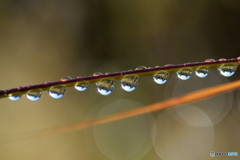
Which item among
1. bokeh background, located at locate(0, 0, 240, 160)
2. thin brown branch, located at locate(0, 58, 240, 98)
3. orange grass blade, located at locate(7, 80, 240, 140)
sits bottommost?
orange grass blade, located at locate(7, 80, 240, 140)

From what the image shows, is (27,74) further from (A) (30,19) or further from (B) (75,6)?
(B) (75,6)

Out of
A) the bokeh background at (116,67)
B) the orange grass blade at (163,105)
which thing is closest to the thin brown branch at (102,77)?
the orange grass blade at (163,105)

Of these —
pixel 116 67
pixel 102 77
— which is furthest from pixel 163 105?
pixel 116 67

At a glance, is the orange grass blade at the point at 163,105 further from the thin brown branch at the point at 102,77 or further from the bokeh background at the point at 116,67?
the bokeh background at the point at 116,67

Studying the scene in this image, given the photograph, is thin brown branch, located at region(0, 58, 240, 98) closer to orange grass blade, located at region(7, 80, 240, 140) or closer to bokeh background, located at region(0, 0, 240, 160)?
orange grass blade, located at region(7, 80, 240, 140)

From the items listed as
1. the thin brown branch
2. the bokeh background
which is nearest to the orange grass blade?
the thin brown branch

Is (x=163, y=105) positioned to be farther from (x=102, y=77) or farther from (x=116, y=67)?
(x=116, y=67)

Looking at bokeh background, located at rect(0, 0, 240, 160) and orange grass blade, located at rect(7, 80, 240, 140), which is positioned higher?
bokeh background, located at rect(0, 0, 240, 160)

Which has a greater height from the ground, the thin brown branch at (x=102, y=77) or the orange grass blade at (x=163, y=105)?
the thin brown branch at (x=102, y=77)

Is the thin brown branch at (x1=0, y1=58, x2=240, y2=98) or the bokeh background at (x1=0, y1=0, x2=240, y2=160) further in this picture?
the bokeh background at (x1=0, y1=0, x2=240, y2=160)
